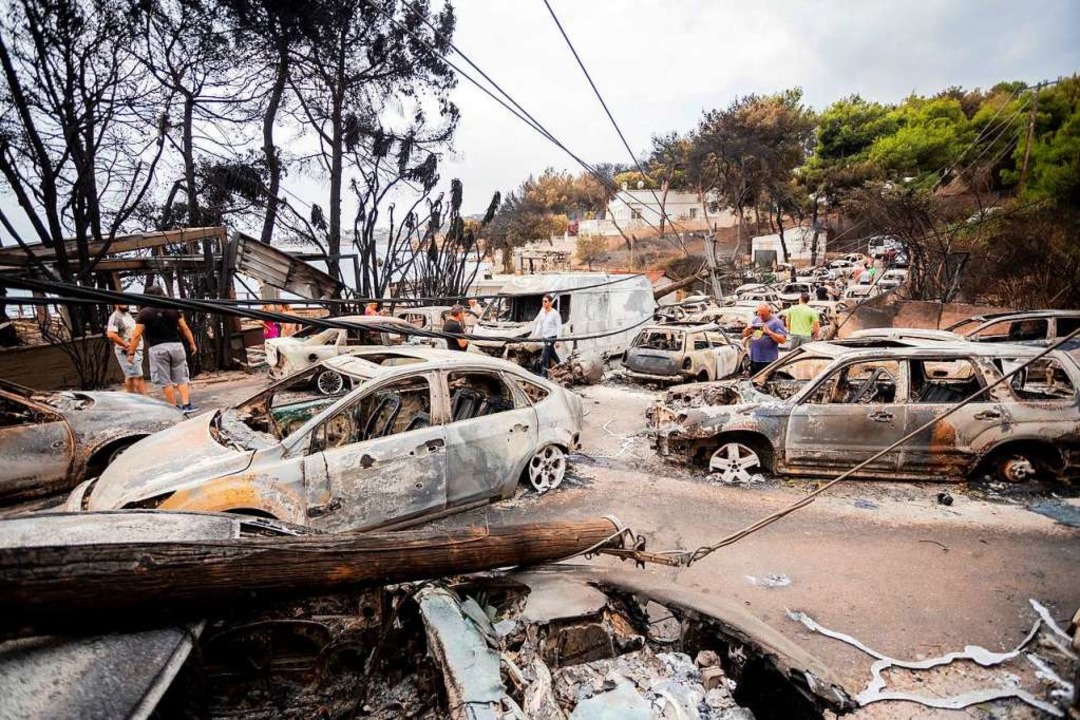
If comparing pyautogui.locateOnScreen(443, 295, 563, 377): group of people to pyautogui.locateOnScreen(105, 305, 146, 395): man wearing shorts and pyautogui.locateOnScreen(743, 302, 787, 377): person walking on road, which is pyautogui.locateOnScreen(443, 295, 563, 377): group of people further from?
pyautogui.locateOnScreen(105, 305, 146, 395): man wearing shorts

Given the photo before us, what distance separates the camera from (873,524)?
4.99m

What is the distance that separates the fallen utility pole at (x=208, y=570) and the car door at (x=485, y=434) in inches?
82.5

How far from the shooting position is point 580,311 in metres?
12.1

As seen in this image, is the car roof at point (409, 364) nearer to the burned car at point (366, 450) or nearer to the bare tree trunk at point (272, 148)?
the burned car at point (366, 450)

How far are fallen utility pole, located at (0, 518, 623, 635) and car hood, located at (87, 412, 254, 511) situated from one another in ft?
6.74

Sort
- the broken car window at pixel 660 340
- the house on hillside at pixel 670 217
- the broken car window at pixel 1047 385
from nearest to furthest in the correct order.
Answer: the broken car window at pixel 1047 385 < the broken car window at pixel 660 340 < the house on hillside at pixel 670 217

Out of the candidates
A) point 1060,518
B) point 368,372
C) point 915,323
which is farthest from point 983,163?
point 368,372

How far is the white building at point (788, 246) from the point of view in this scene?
121 feet

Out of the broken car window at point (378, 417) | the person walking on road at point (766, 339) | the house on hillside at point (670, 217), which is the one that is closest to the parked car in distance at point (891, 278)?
the person walking on road at point (766, 339)

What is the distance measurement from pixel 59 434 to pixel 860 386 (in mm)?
9030

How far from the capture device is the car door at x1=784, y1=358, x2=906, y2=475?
553cm

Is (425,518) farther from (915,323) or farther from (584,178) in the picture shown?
(584,178)

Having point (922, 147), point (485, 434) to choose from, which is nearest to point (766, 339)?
point (485, 434)

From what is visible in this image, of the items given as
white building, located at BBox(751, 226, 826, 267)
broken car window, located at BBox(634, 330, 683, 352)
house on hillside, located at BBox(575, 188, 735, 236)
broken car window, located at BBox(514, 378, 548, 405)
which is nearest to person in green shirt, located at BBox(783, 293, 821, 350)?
broken car window, located at BBox(634, 330, 683, 352)
